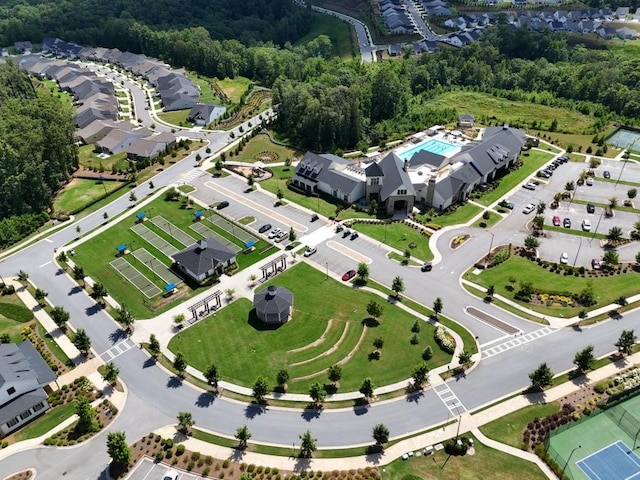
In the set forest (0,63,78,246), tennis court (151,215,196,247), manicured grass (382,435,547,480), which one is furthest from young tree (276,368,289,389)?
forest (0,63,78,246)

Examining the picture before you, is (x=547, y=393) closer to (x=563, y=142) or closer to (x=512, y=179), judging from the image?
(x=512, y=179)

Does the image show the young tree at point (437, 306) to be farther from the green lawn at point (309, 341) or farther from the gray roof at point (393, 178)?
the gray roof at point (393, 178)

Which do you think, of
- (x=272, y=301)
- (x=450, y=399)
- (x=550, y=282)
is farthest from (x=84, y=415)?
(x=550, y=282)

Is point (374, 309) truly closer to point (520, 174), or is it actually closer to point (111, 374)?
point (111, 374)

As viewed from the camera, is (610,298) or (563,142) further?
(563,142)

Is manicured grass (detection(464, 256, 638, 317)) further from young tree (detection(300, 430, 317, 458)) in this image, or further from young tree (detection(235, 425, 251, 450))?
young tree (detection(235, 425, 251, 450))

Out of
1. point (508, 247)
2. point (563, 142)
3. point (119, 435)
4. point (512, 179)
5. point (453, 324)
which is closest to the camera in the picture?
point (119, 435)

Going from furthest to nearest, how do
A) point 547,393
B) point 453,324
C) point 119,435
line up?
point 453,324 → point 547,393 → point 119,435

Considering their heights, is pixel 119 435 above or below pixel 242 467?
above

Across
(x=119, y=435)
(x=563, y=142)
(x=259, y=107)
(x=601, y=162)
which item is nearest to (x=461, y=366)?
(x=119, y=435)
